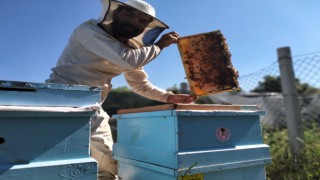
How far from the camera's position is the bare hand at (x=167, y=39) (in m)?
2.22

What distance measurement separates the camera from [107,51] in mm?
2051

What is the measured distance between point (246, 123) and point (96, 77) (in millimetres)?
1175

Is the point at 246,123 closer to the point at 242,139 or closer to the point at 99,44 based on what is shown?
the point at 242,139

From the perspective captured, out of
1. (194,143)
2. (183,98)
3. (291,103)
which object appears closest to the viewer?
(194,143)

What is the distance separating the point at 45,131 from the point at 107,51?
3.09ft

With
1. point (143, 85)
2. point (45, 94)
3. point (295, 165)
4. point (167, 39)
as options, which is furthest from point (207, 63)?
point (295, 165)

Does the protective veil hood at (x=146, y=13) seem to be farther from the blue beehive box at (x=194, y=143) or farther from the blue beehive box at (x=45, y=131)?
the blue beehive box at (x=45, y=131)

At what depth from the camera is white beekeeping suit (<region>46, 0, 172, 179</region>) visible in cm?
207

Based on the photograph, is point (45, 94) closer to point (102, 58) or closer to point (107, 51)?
point (107, 51)

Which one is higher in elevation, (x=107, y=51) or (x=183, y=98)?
(x=107, y=51)

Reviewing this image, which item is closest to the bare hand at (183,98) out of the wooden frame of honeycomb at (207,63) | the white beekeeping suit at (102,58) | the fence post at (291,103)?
the wooden frame of honeycomb at (207,63)

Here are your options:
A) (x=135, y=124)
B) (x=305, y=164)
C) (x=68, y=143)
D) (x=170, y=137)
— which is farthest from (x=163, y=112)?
(x=305, y=164)

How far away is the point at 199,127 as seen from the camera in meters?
1.62

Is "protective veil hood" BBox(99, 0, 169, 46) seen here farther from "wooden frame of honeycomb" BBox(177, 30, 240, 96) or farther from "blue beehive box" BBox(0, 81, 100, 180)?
"blue beehive box" BBox(0, 81, 100, 180)
